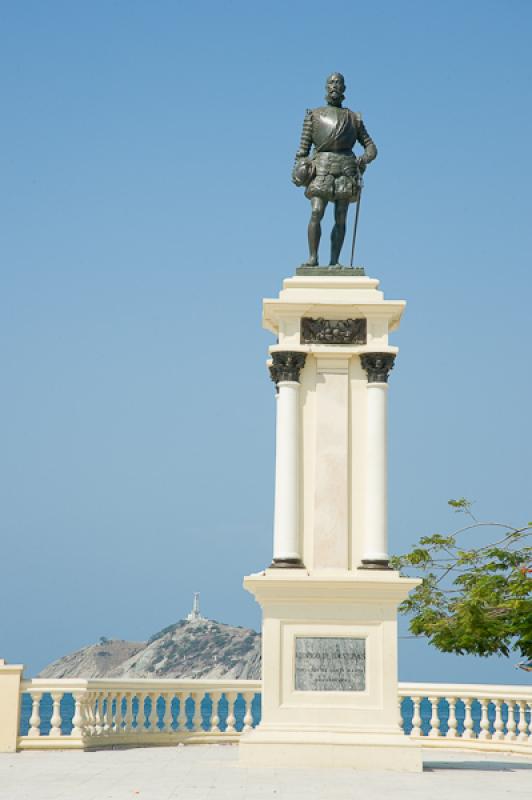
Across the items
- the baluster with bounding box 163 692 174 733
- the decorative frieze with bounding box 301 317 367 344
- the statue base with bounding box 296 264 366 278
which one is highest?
the statue base with bounding box 296 264 366 278

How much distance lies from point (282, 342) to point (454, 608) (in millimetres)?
6774

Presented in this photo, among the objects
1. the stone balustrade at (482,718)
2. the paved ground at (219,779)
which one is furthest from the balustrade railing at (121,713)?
the stone balustrade at (482,718)

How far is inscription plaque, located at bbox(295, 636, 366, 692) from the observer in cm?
1556

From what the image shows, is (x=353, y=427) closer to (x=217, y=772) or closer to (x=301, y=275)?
(x=301, y=275)

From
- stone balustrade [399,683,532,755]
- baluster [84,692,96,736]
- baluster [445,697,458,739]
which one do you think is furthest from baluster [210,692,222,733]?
baluster [445,697,458,739]

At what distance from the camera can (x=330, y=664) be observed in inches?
617

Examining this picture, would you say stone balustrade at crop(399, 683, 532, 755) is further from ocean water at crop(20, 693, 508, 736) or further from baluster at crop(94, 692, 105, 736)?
baluster at crop(94, 692, 105, 736)

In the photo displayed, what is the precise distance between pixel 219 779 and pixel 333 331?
260 inches

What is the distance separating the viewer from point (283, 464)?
16.3 m

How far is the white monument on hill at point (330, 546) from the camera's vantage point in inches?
602

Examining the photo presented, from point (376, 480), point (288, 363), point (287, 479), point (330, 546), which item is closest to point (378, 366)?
point (288, 363)

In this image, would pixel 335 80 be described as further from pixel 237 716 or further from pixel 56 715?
pixel 237 716

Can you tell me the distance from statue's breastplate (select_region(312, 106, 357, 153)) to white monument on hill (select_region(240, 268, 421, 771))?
209cm

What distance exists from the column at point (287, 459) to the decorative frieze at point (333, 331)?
16.1 inches
